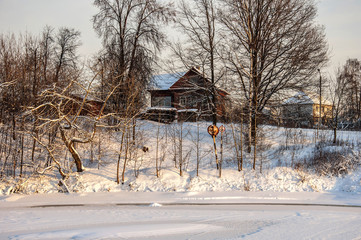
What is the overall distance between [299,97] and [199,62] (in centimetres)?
676

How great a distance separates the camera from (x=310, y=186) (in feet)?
44.1

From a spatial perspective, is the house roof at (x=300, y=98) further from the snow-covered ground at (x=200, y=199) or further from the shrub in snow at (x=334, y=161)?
the shrub in snow at (x=334, y=161)

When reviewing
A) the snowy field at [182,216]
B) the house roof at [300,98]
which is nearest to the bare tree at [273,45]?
the house roof at [300,98]

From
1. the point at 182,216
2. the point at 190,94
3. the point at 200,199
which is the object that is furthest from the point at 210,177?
the point at 190,94

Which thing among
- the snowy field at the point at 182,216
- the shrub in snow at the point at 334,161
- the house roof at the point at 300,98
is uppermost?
the house roof at the point at 300,98

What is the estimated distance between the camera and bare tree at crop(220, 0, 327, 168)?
17.2 meters

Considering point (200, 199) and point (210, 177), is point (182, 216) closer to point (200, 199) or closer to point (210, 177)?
point (200, 199)

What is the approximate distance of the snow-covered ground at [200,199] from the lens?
784 centimetres

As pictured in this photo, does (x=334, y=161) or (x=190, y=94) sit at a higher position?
(x=190, y=94)

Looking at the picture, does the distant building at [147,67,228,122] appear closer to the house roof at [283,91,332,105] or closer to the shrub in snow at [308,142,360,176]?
the house roof at [283,91,332,105]

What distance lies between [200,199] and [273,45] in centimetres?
1073

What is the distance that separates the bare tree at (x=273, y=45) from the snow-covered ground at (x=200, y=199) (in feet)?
10.8

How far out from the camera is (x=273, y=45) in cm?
1752

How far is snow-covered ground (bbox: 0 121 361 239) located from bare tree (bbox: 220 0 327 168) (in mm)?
3304
